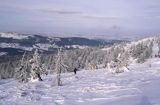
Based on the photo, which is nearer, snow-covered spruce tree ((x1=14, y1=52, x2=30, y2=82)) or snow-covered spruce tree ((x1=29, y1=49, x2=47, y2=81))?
snow-covered spruce tree ((x1=29, y1=49, x2=47, y2=81))

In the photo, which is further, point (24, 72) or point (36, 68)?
point (24, 72)

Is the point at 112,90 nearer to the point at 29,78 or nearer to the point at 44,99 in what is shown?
the point at 44,99

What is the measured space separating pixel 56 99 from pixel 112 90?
20.0 ft

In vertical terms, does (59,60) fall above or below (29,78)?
above

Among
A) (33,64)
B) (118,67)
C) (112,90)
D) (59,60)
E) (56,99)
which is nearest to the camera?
(56,99)

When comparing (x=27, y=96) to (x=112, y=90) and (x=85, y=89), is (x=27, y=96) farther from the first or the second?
(x=112, y=90)

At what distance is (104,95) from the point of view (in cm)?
2800

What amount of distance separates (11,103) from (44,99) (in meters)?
3.01

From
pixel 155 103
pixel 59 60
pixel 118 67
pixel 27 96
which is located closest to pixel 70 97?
pixel 27 96

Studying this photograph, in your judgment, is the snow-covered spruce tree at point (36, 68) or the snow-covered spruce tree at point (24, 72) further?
the snow-covered spruce tree at point (24, 72)

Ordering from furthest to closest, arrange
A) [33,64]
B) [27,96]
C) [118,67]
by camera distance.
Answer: [118,67]
[33,64]
[27,96]

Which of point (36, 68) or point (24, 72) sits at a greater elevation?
point (36, 68)

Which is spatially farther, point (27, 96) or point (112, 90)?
point (112, 90)

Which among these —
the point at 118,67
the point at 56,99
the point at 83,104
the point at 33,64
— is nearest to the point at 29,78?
the point at 33,64
